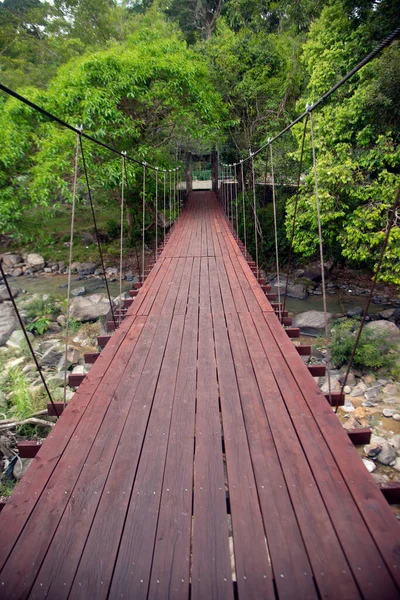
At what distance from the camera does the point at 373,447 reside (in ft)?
10.2

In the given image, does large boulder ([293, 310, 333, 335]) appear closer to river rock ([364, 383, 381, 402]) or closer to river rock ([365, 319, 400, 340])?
river rock ([365, 319, 400, 340])

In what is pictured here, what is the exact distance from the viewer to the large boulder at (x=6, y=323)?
562 centimetres

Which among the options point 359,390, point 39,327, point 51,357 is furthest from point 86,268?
point 359,390

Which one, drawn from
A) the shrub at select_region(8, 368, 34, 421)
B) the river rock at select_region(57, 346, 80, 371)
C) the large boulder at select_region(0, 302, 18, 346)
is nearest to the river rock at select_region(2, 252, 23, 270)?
the large boulder at select_region(0, 302, 18, 346)

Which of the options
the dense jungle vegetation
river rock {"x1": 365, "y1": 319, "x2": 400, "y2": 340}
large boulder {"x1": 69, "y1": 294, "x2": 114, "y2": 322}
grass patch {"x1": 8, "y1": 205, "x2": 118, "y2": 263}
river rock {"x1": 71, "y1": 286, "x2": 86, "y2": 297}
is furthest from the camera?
grass patch {"x1": 8, "y1": 205, "x2": 118, "y2": 263}

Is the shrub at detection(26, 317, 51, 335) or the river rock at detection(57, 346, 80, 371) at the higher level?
the shrub at detection(26, 317, 51, 335)

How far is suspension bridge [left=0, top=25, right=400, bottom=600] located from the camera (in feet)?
3.05

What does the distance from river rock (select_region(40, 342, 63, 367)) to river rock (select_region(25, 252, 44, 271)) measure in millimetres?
5504

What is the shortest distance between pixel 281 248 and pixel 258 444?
810 cm

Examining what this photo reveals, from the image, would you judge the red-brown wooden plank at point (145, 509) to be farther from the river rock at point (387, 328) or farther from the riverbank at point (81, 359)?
the river rock at point (387, 328)

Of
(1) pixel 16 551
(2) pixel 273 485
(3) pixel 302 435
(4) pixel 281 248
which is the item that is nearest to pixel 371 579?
(2) pixel 273 485

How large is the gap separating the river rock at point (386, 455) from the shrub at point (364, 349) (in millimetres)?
1540

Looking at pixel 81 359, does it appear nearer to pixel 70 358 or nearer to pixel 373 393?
pixel 70 358

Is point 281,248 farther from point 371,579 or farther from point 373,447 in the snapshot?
point 371,579
